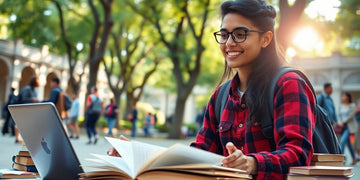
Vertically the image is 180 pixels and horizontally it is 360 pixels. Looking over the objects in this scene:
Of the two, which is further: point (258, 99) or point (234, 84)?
point (234, 84)

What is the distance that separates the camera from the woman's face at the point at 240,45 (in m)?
2.11

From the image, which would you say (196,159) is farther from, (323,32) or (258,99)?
(323,32)

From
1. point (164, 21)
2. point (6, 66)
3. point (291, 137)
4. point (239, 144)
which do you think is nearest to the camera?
point (291, 137)

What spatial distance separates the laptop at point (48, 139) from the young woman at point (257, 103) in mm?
311

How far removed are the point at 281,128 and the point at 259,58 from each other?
1.52 feet

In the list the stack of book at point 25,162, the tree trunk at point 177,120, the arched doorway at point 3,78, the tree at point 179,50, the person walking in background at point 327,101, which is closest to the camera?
the stack of book at point 25,162

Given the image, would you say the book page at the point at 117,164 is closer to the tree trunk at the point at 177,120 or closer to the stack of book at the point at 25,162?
the stack of book at the point at 25,162

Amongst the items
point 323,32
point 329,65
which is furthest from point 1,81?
point 329,65

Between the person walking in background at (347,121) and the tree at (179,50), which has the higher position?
the tree at (179,50)

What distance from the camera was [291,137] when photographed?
1.79 meters

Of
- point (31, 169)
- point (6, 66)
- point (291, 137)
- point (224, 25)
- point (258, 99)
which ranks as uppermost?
point (6, 66)

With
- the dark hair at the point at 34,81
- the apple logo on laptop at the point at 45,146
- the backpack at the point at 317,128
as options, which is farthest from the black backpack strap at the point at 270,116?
the dark hair at the point at 34,81

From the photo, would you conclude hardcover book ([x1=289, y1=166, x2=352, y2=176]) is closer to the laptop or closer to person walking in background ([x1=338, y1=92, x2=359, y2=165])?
the laptop

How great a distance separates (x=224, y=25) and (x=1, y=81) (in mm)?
36733
